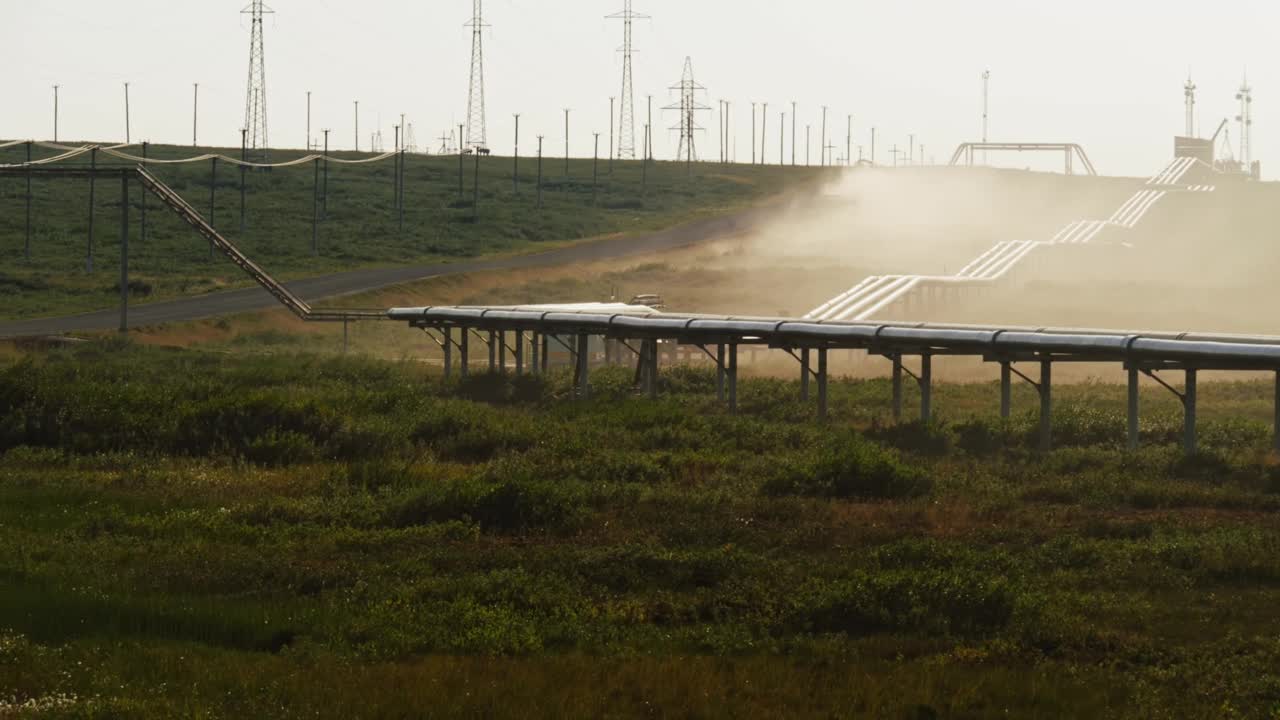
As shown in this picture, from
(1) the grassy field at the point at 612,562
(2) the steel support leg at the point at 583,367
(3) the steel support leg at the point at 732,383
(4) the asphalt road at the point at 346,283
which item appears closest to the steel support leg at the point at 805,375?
(3) the steel support leg at the point at 732,383

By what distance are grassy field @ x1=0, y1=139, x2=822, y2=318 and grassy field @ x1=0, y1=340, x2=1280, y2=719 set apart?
4764 cm

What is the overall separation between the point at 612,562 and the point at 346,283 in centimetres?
7361

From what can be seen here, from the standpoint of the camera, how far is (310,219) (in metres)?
133

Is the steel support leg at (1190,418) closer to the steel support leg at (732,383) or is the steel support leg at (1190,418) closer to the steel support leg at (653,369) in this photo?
the steel support leg at (732,383)

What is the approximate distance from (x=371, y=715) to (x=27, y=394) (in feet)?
96.9

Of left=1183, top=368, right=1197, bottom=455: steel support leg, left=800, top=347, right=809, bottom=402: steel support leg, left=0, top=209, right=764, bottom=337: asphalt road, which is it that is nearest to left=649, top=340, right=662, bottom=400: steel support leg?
left=800, top=347, right=809, bottom=402: steel support leg

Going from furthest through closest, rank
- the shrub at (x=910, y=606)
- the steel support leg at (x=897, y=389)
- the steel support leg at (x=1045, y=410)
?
the steel support leg at (x=897, y=389)
the steel support leg at (x=1045, y=410)
the shrub at (x=910, y=606)

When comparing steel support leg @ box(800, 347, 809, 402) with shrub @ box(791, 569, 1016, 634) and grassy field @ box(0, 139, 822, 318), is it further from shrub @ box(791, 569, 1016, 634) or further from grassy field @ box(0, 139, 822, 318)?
grassy field @ box(0, 139, 822, 318)

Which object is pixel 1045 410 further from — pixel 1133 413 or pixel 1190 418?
pixel 1190 418

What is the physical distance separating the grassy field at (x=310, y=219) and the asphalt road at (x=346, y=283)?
3165mm

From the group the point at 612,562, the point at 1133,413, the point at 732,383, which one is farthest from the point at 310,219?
the point at 612,562

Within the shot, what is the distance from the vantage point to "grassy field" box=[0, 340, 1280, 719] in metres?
19.9

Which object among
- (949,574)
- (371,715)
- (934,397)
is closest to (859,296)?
(934,397)

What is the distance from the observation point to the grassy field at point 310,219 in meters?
98.4
